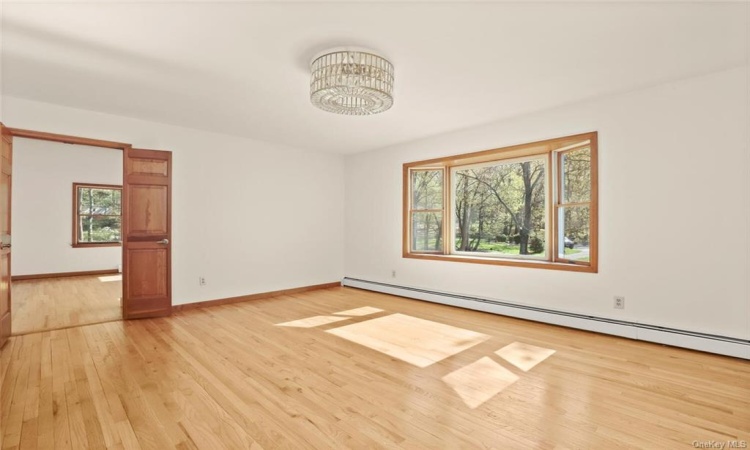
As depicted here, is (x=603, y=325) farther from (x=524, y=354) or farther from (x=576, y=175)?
(x=576, y=175)

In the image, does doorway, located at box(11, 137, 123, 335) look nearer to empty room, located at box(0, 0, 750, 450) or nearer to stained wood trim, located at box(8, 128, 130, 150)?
empty room, located at box(0, 0, 750, 450)

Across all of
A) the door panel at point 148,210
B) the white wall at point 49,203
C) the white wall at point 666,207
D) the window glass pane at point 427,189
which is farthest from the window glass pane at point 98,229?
the white wall at point 666,207

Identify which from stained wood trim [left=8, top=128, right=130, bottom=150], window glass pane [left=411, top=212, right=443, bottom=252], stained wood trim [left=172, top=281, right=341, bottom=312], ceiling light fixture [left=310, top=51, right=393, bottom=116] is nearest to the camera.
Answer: ceiling light fixture [left=310, top=51, right=393, bottom=116]

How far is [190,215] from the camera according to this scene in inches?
194

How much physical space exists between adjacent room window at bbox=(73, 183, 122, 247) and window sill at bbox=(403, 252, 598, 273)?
6814mm

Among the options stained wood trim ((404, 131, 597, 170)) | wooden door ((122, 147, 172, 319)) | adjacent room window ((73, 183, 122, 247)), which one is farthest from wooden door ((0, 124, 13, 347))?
stained wood trim ((404, 131, 597, 170))

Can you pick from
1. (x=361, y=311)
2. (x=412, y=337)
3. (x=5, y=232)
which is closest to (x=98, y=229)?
(x=5, y=232)

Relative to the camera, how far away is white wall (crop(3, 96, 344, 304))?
4.41 meters

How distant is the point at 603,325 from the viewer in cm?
367

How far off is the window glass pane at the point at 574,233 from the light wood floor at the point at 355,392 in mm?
934

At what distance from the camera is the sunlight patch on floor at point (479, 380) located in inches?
93.0

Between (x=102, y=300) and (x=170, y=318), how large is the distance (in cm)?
188

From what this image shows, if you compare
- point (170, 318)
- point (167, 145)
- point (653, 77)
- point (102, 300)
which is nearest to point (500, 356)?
point (653, 77)

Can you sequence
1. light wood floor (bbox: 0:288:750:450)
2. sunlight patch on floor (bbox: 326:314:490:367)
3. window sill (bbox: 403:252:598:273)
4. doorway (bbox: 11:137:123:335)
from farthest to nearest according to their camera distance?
1. doorway (bbox: 11:137:123:335)
2. window sill (bbox: 403:252:598:273)
3. sunlight patch on floor (bbox: 326:314:490:367)
4. light wood floor (bbox: 0:288:750:450)
